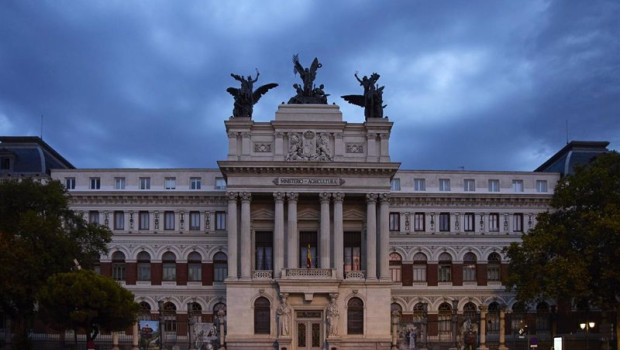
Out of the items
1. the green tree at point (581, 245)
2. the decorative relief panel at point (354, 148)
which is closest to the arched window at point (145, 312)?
the decorative relief panel at point (354, 148)

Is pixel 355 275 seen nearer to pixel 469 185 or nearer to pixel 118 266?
pixel 469 185

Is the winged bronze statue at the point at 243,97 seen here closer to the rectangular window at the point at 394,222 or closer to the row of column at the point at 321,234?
the row of column at the point at 321,234

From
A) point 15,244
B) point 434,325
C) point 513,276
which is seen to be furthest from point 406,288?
point 15,244

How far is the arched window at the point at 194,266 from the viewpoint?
78.1 m

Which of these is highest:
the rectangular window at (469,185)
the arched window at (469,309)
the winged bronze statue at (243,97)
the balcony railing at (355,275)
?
the winged bronze statue at (243,97)

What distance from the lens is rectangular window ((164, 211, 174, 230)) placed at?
7838 centimetres

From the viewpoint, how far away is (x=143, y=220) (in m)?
78.4

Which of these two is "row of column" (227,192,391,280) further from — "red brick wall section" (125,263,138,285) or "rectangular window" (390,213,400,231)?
"red brick wall section" (125,263,138,285)

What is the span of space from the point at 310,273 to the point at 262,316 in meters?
5.56

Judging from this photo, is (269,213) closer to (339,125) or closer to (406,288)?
(339,125)

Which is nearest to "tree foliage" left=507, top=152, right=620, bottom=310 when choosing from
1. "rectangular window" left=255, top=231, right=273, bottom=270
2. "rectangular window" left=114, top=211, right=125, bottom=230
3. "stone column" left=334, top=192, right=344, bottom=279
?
"stone column" left=334, top=192, right=344, bottom=279

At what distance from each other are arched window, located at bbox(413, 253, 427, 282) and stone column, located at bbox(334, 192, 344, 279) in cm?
1229

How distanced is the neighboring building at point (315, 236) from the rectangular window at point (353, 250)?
0.09 meters

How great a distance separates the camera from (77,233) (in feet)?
210
